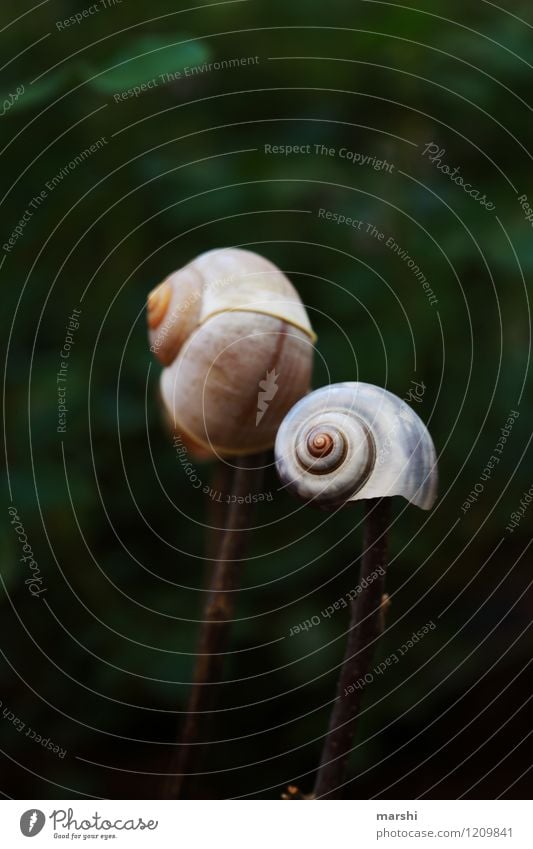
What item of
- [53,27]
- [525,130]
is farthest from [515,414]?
[53,27]

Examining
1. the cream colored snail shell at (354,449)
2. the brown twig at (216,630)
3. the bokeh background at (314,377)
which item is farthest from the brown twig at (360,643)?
the bokeh background at (314,377)

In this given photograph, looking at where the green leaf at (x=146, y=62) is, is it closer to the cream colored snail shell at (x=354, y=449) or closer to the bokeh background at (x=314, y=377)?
the bokeh background at (x=314, y=377)
